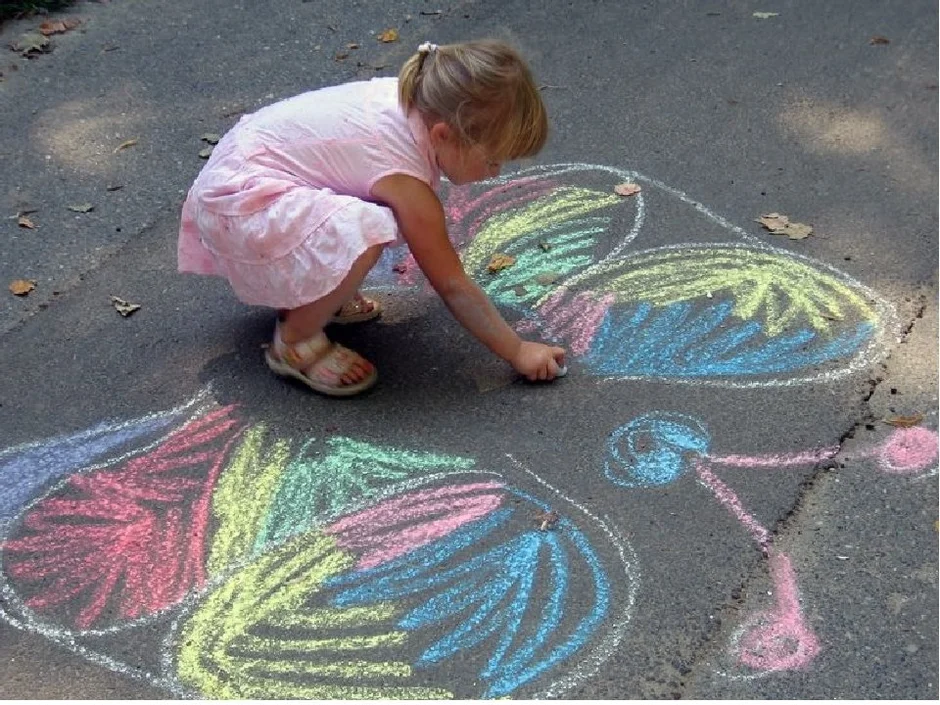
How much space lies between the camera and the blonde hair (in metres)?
2.51

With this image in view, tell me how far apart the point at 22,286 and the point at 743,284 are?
2.06 meters

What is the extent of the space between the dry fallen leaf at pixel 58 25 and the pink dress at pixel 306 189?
95.0 inches

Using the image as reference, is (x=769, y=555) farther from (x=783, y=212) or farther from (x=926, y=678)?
(x=783, y=212)

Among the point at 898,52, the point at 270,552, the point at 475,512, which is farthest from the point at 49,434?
the point at 898,52

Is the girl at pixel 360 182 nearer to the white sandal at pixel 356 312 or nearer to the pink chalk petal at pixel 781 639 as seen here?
the white sandal at pixel 356 312

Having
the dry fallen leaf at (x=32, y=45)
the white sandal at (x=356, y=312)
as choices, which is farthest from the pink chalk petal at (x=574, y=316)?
the dry fallen leaf at (x=32, y=45)

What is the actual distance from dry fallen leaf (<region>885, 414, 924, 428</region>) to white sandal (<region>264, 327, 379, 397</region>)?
4.13ft

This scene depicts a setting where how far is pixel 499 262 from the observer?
327 cm

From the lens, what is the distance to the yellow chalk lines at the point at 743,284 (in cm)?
301

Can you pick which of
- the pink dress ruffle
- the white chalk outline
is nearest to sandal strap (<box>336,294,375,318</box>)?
the pink dress ruffle

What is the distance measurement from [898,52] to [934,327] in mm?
1929

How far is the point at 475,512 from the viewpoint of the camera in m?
2.45

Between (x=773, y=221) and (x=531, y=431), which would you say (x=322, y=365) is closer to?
(x=531, y=431)

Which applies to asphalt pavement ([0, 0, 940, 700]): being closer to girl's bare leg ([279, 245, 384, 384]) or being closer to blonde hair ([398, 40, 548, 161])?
girl's bare leg ([279, 245, 384, 384])
